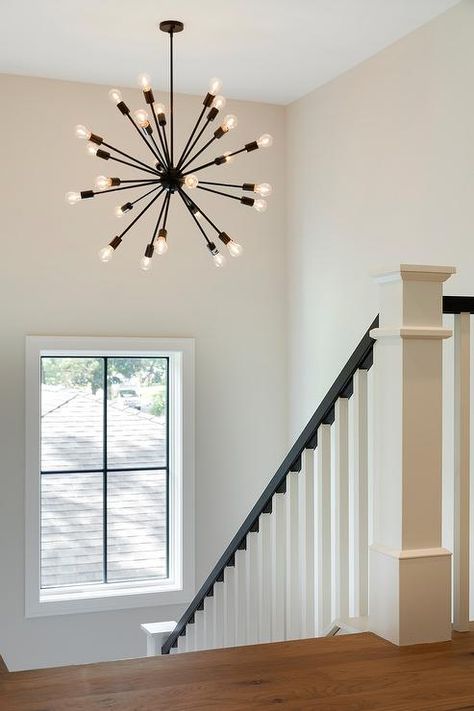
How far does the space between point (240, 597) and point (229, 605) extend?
0.15 metres

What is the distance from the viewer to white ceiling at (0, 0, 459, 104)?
14.0 ft

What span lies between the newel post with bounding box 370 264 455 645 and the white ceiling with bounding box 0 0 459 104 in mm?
2482

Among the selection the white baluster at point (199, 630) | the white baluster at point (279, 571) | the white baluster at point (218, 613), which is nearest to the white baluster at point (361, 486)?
the white baluster at point (279, 571)

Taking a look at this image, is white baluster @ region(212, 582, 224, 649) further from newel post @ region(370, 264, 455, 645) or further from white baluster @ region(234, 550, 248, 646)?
newel post @ region(370, 264, 455, 645)

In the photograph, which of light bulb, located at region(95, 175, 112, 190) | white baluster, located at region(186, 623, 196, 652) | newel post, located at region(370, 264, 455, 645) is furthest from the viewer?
white baluster, located at region(186, 623, 196, 652)

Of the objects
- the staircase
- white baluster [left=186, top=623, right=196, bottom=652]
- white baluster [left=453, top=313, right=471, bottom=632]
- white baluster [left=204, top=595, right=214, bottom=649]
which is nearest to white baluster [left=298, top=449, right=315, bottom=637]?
the staircase

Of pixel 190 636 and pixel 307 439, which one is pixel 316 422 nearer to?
pixel 307 439

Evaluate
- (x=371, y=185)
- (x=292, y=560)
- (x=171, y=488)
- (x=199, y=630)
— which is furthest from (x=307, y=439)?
(x=171, y=488)

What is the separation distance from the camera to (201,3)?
4.22 meters

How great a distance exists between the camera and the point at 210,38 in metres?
4.70

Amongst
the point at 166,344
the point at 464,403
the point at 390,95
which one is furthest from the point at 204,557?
the point at 464,403

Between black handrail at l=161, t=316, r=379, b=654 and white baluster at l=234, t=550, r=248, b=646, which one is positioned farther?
white baluster at l=234, t=550, r=248, b=646

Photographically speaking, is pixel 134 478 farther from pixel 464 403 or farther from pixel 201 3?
pixel 464 403

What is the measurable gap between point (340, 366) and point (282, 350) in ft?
2.42
